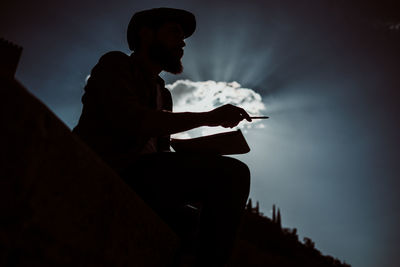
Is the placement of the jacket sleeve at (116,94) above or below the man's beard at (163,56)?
below

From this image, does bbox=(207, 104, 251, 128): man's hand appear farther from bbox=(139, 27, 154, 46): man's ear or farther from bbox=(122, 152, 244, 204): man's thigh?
bbox=(139, 27, 154, 46): man's ear

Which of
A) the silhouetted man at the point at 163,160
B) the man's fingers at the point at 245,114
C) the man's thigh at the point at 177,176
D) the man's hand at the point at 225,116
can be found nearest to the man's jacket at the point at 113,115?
the silhouetted man at the point at 163,160

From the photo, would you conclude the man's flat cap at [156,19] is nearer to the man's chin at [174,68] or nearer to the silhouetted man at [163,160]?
the man's chin at [174,68]

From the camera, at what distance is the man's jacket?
60.0 inches

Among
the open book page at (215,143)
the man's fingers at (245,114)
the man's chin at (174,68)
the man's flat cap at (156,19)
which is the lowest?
the open book page at (215,143)

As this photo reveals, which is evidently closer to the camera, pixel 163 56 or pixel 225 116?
pixel 225 116

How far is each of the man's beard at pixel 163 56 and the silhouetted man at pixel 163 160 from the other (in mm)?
421

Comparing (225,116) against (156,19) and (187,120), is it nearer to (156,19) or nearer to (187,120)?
(187,120)

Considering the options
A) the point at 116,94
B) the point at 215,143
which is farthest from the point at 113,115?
the point at 215,143

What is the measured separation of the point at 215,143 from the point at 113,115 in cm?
63

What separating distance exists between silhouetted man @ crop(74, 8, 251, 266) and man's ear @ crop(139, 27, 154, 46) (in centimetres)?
51

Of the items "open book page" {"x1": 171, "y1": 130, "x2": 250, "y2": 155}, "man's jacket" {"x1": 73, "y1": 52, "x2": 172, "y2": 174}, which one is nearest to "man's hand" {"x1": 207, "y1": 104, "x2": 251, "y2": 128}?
"open book page" {"x1": 171, "y1": 130, "x2": 250, "y2": 155}

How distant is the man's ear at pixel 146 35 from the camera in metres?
2.33

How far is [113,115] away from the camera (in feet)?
5.06
